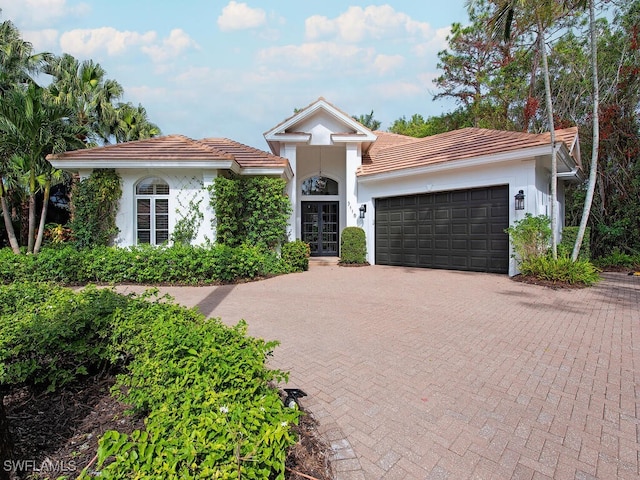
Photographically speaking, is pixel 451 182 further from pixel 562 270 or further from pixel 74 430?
pixel 74 430

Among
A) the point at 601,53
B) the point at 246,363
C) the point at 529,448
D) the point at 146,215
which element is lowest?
the point at 529,448

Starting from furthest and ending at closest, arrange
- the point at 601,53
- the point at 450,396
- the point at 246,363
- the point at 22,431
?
the point at 601,53
the point at 450,396
the point at 22,431
the point at 246,363

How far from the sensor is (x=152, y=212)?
396 inches

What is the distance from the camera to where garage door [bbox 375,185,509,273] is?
9992mm

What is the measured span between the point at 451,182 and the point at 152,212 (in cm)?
959

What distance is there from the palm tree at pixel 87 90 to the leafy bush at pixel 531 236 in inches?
754

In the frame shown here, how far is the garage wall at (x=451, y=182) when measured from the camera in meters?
9.34

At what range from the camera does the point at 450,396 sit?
2.99m

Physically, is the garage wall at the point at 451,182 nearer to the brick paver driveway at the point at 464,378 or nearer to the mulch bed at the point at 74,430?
the brick paver driveway at the point at 464,378

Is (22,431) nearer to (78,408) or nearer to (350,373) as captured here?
(78,408)

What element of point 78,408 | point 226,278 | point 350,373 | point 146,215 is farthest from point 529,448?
point 146,215

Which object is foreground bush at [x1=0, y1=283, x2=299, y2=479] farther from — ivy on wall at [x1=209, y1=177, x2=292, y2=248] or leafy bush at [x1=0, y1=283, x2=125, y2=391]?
ivy on wall at [x1=209, y1=177, x2=292, y2=248]

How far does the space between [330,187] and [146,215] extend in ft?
26.6

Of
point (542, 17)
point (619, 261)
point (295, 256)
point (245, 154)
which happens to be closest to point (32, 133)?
point (245, 154)
